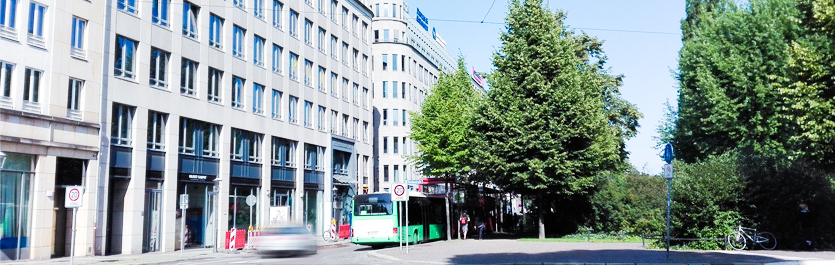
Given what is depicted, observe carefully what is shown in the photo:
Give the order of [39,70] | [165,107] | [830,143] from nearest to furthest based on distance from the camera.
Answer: [830,143]
[39,70]
[165,107]

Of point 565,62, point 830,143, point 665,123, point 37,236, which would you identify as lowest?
point 37,236

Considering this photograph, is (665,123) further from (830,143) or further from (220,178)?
(220,178)

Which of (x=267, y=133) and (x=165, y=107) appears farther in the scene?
(x=267, y=133)

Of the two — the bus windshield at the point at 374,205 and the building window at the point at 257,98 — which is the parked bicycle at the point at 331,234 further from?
the bus windshield at the point at 374,205

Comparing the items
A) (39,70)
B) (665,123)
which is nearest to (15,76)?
(39,70)

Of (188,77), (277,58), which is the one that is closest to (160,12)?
(188,77)

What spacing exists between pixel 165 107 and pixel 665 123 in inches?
972

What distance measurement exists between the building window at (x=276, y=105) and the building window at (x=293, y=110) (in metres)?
1.01

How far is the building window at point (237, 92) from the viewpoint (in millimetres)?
40909

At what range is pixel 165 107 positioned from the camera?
113 feet

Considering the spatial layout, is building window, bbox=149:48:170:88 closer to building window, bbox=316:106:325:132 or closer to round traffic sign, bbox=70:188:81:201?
round traffic sign, bbox=70:188:81:201

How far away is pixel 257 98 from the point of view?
1716 inches

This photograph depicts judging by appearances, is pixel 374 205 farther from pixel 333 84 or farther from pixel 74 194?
pixel 333 84

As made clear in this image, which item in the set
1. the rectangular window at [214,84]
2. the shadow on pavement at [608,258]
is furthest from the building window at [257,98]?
the shadow on pavement at [608,258]
